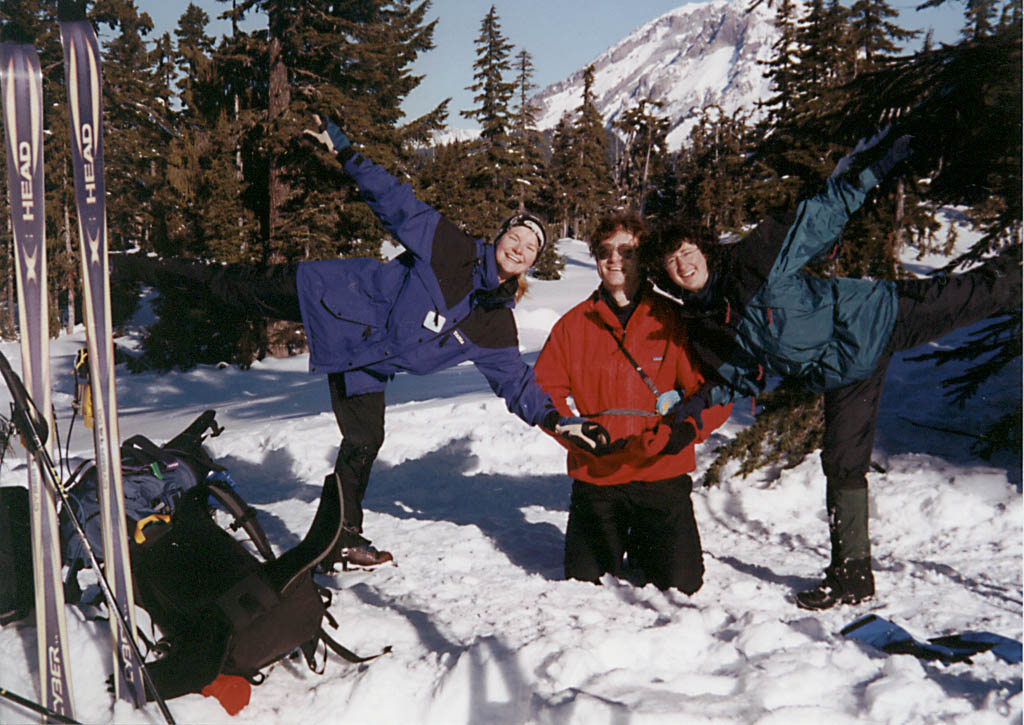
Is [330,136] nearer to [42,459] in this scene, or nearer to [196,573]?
[42,459]

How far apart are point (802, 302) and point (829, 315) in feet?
0.52

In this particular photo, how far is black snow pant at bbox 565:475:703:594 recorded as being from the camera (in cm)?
342

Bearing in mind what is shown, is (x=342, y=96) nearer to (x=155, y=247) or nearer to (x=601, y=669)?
(x=155, y=247)

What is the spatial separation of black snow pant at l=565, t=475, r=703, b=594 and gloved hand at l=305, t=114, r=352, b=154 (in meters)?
2.27

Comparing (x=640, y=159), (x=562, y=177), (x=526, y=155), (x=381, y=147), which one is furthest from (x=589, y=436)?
(x=640, y=159)

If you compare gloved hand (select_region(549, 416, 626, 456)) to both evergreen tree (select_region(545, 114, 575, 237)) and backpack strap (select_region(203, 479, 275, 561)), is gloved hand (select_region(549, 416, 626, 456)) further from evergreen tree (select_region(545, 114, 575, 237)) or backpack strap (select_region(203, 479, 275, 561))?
evergreen tree (select_region(545, 114, 575, 237))

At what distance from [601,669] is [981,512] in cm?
332

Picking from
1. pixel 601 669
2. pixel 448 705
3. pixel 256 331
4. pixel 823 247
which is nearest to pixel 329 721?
pixel 448 705

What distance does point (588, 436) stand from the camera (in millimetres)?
3250

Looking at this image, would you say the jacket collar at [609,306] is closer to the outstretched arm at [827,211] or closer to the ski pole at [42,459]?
the outstretched arm at [827,211]

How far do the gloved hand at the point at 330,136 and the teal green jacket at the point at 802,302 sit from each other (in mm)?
1995

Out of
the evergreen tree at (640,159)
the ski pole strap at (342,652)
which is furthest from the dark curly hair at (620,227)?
the evergreen tree at (640,159)

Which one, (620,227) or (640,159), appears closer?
(620,227)

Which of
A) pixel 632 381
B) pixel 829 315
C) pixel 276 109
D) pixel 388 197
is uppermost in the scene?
pixel 276 109
